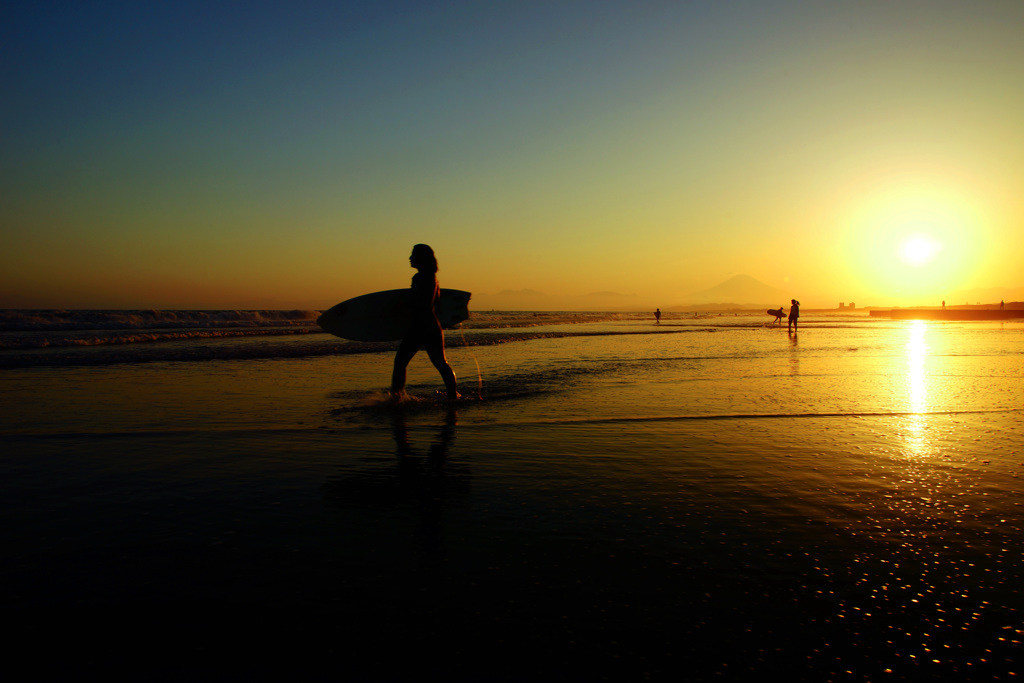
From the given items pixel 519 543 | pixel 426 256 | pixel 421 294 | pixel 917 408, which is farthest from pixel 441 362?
pixel 917 408

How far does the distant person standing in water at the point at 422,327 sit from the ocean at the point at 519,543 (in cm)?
127

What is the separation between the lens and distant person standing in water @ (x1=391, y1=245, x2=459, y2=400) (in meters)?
8.74

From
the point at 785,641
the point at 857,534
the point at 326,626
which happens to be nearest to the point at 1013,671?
the point at 785,641

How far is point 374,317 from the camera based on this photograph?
10.0m

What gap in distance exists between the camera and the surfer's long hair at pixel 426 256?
8742mm

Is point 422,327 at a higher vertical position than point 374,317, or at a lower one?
lower

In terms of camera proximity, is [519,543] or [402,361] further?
[402,361]

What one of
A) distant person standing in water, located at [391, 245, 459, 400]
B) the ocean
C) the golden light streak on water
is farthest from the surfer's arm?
the golden light streak on water

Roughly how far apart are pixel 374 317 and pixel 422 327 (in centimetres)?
159

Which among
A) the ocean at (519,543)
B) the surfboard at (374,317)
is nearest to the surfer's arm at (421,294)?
the surfboard at (374,317)

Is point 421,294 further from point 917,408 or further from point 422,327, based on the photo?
point 917,408

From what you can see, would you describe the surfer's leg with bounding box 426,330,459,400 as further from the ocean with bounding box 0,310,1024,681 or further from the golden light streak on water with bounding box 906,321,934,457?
the golden light streak on water with bounding box 906,321,934,457

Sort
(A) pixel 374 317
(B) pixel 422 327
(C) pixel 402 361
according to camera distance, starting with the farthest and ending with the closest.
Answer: (A) pixel 374 317, (B) pixel 422 327, (C) pixel 402 361

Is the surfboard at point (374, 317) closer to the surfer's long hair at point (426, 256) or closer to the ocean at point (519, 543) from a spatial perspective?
the surfer's long hair at point (426, 256)
